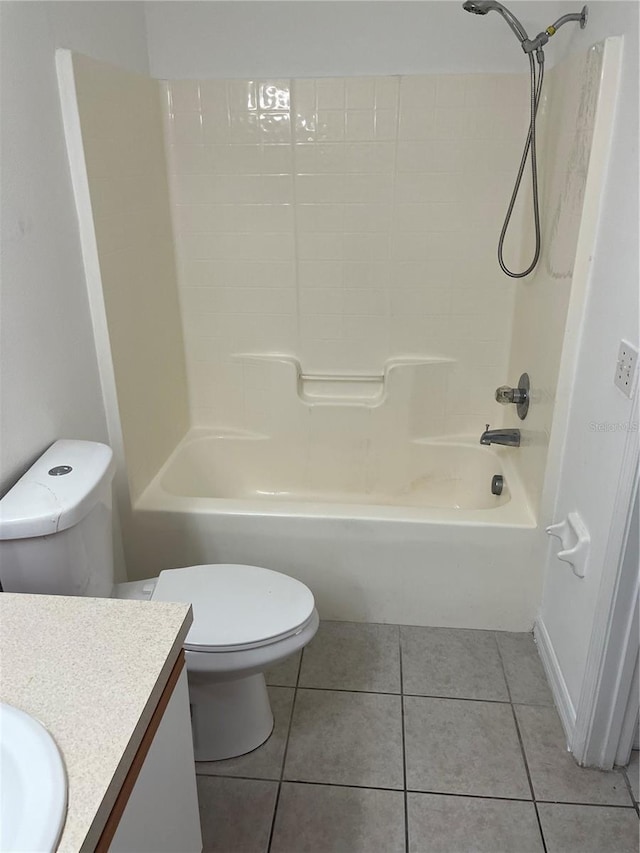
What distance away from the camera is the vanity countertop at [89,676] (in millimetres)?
764

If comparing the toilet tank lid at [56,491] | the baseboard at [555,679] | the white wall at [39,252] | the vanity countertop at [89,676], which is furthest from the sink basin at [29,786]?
the baseboard at [555,679]

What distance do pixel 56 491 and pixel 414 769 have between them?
3.63 ft

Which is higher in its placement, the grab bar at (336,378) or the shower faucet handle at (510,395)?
the shower faucet handle at (510,395)

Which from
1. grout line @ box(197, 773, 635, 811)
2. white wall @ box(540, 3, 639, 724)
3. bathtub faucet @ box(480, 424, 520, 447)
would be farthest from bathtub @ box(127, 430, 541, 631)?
grout line @ box(197, 773, 635, 811)

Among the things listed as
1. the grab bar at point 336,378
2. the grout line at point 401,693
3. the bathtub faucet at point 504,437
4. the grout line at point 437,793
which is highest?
the grab bar at point 336,378

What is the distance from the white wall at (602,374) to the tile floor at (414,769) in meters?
0.20

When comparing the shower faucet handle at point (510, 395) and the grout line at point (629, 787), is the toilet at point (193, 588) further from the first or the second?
the shower faucet handle at point (510, 395)

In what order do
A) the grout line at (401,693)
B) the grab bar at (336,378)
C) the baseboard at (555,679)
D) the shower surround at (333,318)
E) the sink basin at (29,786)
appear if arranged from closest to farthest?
the sink basin at (29,786) < the baseboard at (555,679) < the grout line at (401,693) < the shower surround at (333,318) < the grab bar at (336,378)

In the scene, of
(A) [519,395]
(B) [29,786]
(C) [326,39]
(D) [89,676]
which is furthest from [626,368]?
(C) [326,39]

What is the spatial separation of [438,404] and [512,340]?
37cm

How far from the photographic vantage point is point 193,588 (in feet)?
5.25

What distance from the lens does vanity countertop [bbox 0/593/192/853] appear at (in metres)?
0.76

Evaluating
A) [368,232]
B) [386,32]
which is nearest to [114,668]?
[368,232]

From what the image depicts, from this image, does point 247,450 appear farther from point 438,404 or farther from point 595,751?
point 595,751
